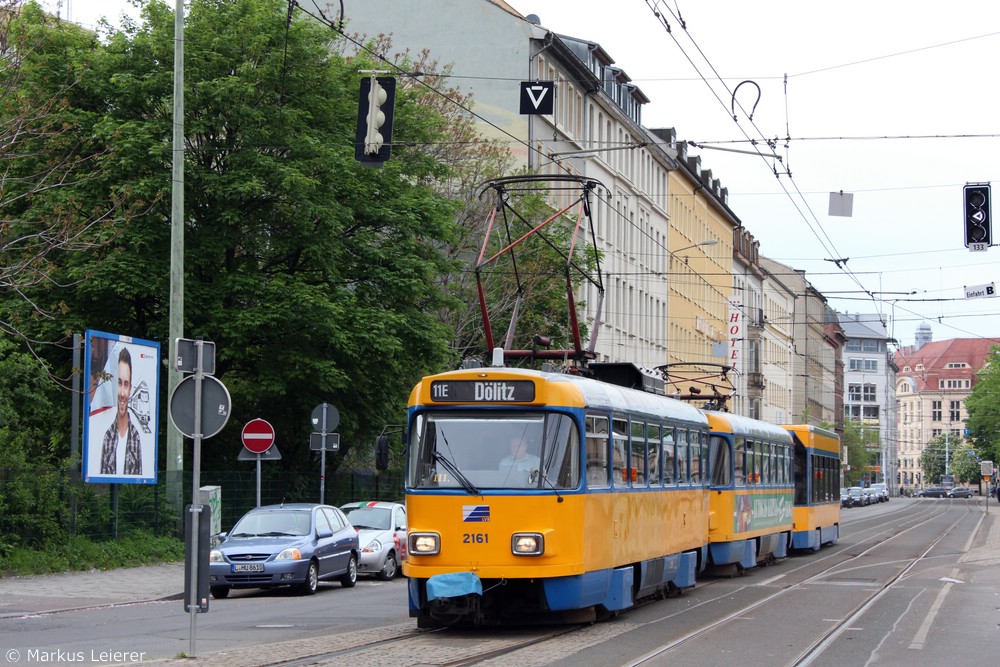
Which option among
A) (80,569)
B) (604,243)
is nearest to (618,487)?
(80,569)

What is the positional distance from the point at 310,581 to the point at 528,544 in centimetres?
871

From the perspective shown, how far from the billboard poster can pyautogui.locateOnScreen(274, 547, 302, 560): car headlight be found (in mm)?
5002

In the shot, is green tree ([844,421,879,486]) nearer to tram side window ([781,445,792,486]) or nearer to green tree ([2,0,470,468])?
tram side window ([781,445,792,486])

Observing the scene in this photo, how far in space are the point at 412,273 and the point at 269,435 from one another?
9.82 m

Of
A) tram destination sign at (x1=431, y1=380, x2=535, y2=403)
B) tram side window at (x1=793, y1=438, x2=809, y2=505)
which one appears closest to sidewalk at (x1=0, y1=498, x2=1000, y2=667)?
tram destination sign at (x1=431, y1=380, x2=535, y2=403)

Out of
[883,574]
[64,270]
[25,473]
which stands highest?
[64,270]

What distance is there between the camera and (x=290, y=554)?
22.4 meters

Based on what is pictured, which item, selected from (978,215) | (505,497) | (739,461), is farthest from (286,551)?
(978,215)

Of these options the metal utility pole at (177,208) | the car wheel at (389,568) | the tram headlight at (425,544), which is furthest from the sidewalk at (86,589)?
the tram headlight at (425,544)

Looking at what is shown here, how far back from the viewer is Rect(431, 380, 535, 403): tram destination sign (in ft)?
50.1

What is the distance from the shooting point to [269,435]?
1042 inches

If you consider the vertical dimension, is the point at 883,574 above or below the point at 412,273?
below

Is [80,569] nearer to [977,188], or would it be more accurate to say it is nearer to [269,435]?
[269,435]

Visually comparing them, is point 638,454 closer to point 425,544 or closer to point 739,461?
point 425,544
